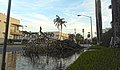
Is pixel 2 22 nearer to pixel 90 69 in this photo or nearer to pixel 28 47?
pixel 28 47

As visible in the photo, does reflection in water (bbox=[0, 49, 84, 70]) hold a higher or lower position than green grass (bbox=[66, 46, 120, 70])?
lower

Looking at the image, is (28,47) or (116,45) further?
(116,45)

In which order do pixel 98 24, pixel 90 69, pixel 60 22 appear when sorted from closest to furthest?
pixel 90 69 → pixel 98 24 → pixel 60 22

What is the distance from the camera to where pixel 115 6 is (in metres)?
30.0

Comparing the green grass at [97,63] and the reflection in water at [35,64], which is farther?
the reflection in water at [35,64]

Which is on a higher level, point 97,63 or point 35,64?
point 97,63

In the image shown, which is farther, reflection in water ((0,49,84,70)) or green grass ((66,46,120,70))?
reflection in water ((0,49,84,70))

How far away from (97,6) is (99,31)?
16.1 ft

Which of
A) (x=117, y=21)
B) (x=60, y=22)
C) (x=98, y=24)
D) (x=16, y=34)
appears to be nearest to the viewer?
(x=117, y=21)

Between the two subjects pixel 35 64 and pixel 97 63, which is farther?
pixel 35 64

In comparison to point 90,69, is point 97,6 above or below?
above

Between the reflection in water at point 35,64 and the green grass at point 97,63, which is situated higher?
the green grass at point 97,63

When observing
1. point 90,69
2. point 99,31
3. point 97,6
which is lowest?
point 90,69

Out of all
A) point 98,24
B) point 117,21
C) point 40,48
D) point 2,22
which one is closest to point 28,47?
point 40,48
